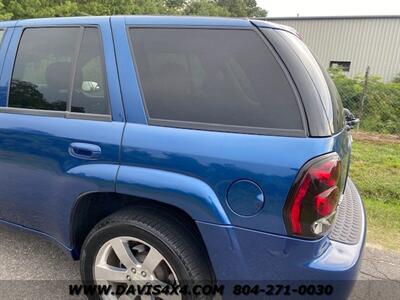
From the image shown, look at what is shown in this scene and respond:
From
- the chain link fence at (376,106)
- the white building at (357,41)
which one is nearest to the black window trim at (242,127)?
the chain link fence at (376,106)

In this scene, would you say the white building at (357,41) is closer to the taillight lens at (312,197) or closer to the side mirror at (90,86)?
the side mirror at (90,86)

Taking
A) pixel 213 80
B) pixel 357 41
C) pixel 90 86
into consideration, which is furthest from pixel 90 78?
pixel 357 41

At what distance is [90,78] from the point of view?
2281 mm

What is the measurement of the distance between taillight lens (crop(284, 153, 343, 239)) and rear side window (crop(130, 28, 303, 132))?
0.22 meters

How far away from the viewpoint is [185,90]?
2.02 m

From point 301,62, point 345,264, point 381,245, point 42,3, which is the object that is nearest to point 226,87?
point 301,62

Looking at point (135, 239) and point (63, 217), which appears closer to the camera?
point (135, 239)

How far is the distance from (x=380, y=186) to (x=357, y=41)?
60.2ft

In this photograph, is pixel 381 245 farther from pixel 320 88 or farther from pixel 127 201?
pixel 127 201

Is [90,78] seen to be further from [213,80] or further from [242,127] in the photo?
[242,127]

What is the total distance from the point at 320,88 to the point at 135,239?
1283 millimetres

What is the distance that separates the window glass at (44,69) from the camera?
93.0 inches

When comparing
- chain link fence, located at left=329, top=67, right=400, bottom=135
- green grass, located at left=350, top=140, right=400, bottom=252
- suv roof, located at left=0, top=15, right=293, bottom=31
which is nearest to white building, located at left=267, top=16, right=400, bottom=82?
chain link fence, located at left=329, top=67, right=400, bottom=135

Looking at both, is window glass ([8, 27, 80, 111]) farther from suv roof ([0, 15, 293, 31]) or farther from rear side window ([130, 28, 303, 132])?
rear side window ([130, 28, 303, 132])
